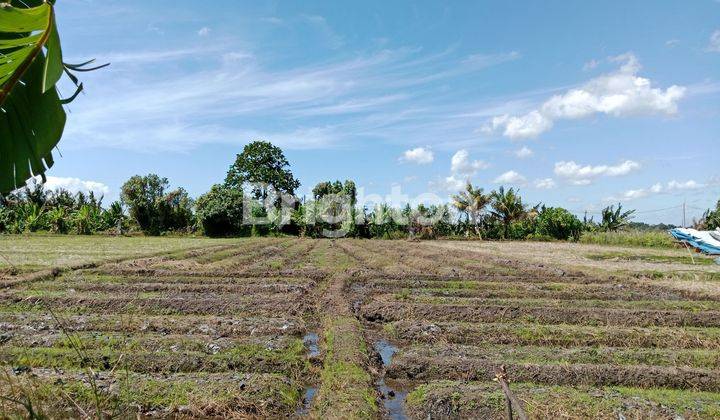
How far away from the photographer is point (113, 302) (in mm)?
8734

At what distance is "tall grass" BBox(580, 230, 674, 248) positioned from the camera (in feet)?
95.9

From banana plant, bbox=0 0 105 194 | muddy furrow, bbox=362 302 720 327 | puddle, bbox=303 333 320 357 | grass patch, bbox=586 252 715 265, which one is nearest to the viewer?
banana plant, bbox=0 0 105 194

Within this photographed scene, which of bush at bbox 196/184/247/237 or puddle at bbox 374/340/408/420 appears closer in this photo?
puddle at bbox 374/340/408/420

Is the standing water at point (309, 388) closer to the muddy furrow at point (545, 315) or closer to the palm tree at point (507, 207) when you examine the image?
the muddy furrow at point (545, 315)

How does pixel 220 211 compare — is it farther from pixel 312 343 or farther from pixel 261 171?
pixel 312 343

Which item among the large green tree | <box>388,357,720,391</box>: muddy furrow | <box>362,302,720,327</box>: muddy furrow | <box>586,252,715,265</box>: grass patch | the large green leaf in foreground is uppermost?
the large green tree

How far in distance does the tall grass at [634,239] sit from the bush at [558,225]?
1.77 meters

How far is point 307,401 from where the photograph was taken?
4938 mm

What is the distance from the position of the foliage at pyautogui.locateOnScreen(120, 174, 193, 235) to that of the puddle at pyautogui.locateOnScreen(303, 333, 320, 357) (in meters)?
32.5

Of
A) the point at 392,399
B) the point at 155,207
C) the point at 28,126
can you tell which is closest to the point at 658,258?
the point at 392,399

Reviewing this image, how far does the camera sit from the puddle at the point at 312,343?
21.0 feet

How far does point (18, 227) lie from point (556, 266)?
1413 inches

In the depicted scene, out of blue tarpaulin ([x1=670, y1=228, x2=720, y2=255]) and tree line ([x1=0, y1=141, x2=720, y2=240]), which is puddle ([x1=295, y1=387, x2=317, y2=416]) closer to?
blue tarpaulin ([x1=670, y1=228, x2=720, y2=255])

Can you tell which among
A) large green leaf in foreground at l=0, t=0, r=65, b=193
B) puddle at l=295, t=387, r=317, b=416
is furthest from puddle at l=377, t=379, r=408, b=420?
large green leaf in foreground at l=0, t=0, r=65, b=193
